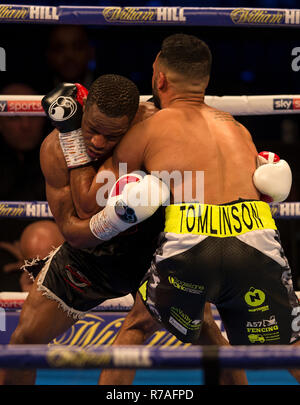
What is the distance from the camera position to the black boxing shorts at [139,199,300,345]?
5.49 ft

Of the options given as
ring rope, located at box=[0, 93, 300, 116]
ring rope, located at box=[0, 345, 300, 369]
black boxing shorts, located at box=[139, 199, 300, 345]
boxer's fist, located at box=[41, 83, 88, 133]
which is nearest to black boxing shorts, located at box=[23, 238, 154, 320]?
black boxing shorts, located at box=[139, 199, 300, 345]

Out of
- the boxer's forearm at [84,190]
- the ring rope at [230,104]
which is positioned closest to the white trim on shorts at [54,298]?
the boxer's forearm at [84,190]

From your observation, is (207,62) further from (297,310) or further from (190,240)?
(297,310)

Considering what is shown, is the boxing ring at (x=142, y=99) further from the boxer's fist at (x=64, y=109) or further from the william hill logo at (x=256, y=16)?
the boxer's fist at (x=64, y=109)

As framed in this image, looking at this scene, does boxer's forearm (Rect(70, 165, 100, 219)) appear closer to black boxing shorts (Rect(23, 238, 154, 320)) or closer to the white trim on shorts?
black boxing shorts (Rect(23, 238, 154, 320))

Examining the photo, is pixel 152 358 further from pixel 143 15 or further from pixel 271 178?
pixel 143 15

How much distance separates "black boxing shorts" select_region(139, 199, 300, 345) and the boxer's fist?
49 centimetres

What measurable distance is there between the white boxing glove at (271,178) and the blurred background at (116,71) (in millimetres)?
1630

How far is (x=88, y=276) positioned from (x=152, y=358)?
92 centimetres

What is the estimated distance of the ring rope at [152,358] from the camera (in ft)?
3.76

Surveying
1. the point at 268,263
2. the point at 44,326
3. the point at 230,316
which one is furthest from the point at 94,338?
the point at 268,263

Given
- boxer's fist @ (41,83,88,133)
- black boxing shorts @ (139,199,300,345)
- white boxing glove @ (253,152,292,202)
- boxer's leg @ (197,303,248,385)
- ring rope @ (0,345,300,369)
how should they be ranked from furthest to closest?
boxer's leg @ (197,303,248,385) → boxer's fist @ (41,83,88,133) → white boxing glove @ (253,152,292,202) → black boxing shorts @ (139,199,300,345) → ring rope @ (0,345,300,369)

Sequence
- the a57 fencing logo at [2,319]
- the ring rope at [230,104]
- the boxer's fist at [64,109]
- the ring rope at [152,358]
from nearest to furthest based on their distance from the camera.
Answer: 1. the ring rope at [152,358]
2. the boxer's fist at [64,109]
3. the ring rope at [230,104]
4. the a57 fencing logo at [2,319]

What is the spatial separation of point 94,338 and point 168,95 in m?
1.31
